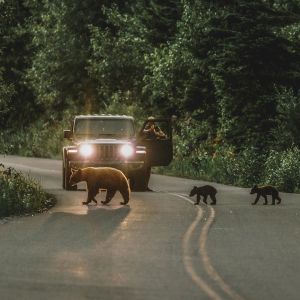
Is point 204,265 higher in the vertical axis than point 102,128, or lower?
lower

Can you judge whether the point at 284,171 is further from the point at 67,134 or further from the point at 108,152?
the point at 67,134

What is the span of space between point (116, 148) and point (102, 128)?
1.57 meters

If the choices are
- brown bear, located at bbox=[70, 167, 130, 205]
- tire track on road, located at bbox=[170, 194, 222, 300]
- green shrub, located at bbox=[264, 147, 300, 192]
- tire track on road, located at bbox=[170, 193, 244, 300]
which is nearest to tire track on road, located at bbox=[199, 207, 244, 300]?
tire track on road, located at bbox=[170, 193, 244, 300]

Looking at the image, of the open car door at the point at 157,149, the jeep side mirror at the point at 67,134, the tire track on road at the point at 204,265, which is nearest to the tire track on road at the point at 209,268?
the tire track on road at the point at 204,265

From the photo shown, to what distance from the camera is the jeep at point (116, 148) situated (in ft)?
97.8

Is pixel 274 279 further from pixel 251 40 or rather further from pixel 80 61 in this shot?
pixel 80 61

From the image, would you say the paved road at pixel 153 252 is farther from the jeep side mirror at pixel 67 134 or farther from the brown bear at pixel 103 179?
the jeep side mirror at pixel 67 134

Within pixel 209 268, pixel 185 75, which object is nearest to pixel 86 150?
pixel 185 75

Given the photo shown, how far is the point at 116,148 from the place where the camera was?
30.0 m

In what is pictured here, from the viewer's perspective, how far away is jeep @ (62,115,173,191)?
29812 mm

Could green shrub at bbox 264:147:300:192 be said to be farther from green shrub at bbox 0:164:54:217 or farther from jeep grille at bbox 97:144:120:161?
green shrub at bbox 0:164:54:217

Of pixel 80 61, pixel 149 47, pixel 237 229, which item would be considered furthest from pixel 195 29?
pixel 237 229

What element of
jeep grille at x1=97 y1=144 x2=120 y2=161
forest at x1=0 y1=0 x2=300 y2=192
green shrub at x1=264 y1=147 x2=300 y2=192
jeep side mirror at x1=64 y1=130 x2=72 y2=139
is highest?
forest at x1=0 y1=0 x2=300 y2=192

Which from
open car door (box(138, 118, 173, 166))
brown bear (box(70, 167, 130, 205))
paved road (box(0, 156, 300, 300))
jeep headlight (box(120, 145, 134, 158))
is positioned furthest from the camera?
open car door (box(138, 118, 173, 166))
